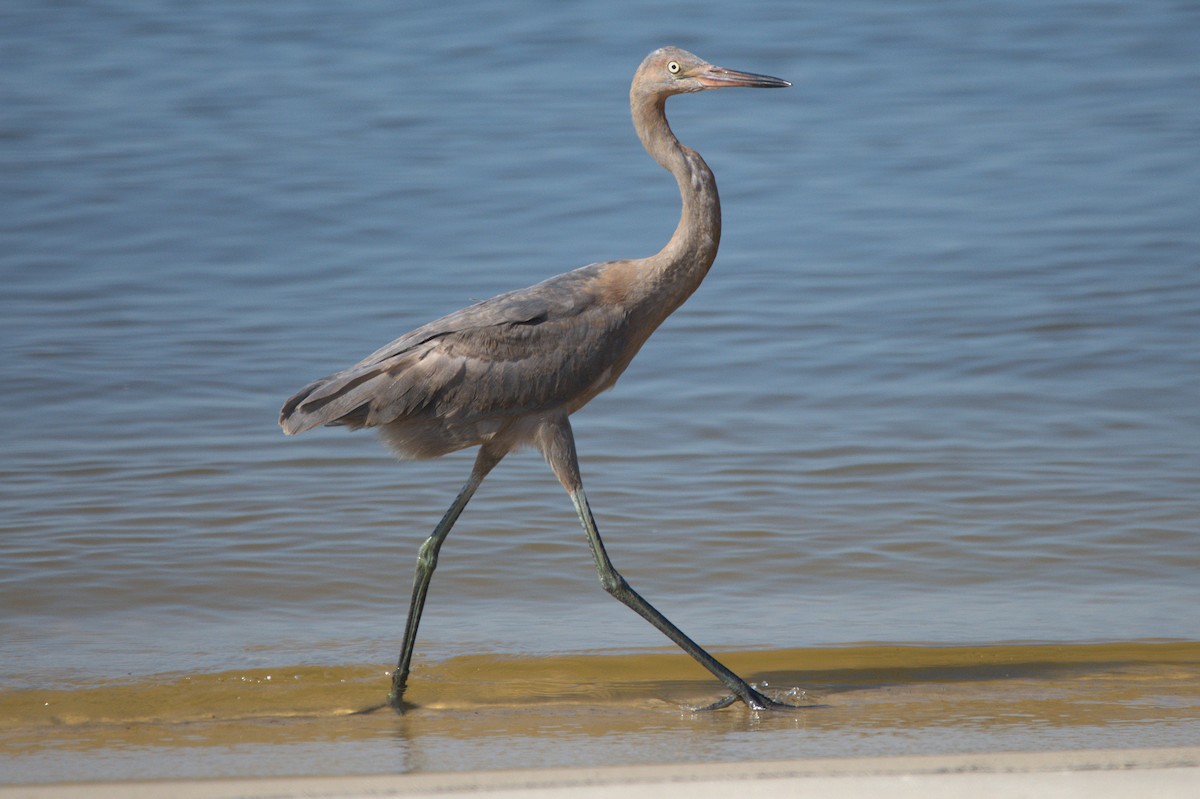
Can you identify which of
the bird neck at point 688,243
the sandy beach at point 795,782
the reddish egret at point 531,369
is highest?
the bird neck at point 688,243

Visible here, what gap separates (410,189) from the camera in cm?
1413

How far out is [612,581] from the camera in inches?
208

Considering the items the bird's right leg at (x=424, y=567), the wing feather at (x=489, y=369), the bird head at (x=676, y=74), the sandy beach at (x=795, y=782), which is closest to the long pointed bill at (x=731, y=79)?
the bird head at (x=676, y=74)

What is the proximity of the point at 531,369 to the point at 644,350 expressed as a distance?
196 inches

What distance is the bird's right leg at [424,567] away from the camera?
206 inches

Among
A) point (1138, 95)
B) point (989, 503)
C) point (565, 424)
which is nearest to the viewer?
point (565, 424)

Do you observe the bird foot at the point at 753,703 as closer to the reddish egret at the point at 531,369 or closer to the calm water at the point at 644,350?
the reddish egret at the point at 531,369

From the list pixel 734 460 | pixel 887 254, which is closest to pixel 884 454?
pixel 734 460

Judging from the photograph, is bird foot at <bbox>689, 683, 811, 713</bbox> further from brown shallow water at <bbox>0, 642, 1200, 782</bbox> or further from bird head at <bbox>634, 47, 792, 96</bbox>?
bird head at <bbox>634, 47, 792, 96</bbox>

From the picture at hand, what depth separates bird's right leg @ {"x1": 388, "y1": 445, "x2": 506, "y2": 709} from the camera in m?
5.22

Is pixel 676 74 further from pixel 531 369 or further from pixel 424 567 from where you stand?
pixel 424 567

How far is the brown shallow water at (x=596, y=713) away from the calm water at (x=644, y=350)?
222mm

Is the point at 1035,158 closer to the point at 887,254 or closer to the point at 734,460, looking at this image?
the point at 887,254

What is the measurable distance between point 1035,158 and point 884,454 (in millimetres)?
7055
